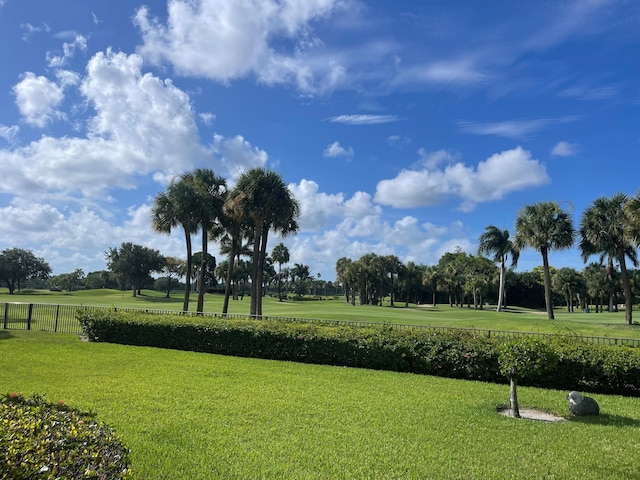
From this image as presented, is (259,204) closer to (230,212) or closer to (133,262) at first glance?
(230,212)

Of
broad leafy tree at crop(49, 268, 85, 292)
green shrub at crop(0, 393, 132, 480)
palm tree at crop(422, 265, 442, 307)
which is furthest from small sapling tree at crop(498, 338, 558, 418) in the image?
broad leafy tree at crop(49, 268, 85, 292)

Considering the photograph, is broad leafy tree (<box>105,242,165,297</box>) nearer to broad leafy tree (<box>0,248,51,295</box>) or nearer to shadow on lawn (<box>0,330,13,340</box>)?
broad leafy tree (<box>0,248,51,295</box>)

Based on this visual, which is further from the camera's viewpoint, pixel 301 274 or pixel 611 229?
pixel 301 274

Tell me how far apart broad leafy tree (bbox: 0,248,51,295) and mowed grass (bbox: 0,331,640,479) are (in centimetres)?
9107

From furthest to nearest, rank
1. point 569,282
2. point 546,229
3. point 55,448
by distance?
point 569,282, point 546,229, point 55,448

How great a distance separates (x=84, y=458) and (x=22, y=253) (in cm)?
10532

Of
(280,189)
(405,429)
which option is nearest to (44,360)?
(405,429)

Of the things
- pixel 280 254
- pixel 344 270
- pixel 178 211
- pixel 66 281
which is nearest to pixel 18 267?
pixel 66 281

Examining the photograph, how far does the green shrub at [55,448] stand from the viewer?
8.04ft

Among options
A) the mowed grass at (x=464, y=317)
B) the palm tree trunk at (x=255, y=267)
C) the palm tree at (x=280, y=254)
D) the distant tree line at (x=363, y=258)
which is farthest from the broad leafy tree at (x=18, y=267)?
the palm tree trunk at (x=255, y=267)

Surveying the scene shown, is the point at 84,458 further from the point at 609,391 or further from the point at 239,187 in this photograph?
the point at 239,187

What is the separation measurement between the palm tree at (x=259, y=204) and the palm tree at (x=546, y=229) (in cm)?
1804

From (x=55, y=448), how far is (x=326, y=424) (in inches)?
164

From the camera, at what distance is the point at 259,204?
24.1m
